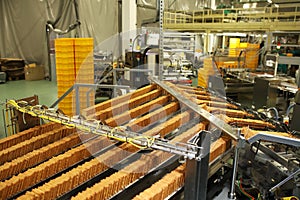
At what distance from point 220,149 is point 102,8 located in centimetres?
786

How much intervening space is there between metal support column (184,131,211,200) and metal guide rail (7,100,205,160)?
25 millimetres

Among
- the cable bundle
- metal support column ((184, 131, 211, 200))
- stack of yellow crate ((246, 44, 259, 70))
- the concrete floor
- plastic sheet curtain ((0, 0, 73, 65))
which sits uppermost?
plastic sheet curtain ((0, 0, 73, 65))

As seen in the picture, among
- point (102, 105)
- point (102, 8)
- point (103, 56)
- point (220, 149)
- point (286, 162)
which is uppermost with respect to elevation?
point (102, 8)

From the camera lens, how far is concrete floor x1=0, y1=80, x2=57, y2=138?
5.90 m

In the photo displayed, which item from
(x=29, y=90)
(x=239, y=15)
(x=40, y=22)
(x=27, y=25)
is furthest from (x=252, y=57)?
(x=27, y=25)

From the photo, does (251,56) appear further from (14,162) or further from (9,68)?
(9,68)

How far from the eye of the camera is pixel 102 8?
325 inches

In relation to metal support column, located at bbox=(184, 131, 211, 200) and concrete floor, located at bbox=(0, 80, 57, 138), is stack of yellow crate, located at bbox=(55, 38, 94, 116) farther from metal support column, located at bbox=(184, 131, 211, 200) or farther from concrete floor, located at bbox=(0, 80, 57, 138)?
metal support column, located at bbox=(184, 131, 211, 200)

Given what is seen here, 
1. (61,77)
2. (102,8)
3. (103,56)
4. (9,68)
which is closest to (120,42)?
(102,8)

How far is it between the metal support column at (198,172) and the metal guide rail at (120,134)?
0.02m

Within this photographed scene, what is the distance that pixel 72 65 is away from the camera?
13.6 feet

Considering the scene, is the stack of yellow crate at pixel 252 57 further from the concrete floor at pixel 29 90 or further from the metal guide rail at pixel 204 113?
the metal guide rail at pixel 204 113

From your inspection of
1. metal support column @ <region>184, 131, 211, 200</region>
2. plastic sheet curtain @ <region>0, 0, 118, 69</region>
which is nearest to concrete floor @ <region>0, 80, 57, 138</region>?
plastic sheet curtain @ <region>0, 0, 118, 69</region>

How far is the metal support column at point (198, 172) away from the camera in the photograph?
0.99 m
